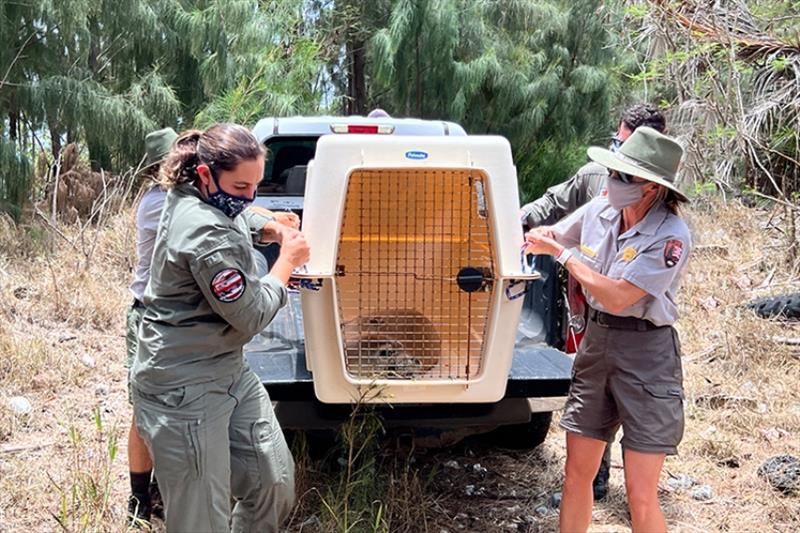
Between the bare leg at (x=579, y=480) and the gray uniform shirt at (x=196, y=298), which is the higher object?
the gray uniform shirt at (x=196, y=298)

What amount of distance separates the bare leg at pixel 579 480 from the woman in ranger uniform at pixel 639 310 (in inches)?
3.9

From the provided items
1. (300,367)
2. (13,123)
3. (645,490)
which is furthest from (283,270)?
(13,123)

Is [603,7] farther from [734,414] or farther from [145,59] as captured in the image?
[734,414]

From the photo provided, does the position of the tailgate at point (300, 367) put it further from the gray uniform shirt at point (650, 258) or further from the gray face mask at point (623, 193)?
the gray face mask at point (623, 193)

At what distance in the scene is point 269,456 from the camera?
8.02 feet

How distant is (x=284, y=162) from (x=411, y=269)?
2.07 m

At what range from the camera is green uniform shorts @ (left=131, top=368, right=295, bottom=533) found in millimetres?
2238

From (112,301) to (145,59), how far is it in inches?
181

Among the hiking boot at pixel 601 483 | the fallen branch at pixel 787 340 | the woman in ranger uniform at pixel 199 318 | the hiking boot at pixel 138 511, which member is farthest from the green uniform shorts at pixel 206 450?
the fallen branch at pixel 787 340

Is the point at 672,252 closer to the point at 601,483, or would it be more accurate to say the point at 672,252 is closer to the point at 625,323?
the point at 625,323

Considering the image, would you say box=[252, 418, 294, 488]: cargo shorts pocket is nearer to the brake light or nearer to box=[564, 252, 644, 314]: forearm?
box=[564, 252, 644, 314]: forearm

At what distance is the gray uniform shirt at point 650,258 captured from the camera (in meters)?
2.47

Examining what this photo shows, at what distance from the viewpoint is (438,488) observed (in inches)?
150

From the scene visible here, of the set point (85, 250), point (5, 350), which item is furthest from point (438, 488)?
point (85, 250)
